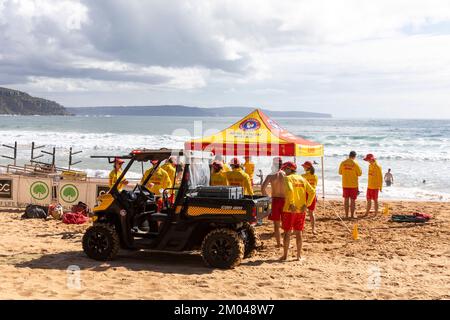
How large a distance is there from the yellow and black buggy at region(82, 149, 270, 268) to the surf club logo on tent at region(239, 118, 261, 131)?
5163 mm

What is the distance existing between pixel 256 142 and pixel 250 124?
83cm

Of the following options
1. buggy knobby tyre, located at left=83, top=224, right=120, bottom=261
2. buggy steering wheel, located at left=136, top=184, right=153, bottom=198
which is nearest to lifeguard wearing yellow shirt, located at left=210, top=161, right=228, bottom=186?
buggy steering wheel, located at left=136, top=184, right=153, bottom=198

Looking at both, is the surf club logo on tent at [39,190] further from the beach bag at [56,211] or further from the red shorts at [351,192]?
the red shorts at [351,192]

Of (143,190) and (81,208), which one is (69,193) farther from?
(143,190)

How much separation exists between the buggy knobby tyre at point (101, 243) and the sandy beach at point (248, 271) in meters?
0.17

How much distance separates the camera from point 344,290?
22.4 ft

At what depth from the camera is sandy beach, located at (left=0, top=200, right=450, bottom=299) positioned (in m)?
6.63

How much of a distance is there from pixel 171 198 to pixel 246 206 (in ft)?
4.71

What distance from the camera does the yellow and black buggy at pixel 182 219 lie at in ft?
25.3

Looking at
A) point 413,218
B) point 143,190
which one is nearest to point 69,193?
point 143,190

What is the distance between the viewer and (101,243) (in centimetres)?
823
